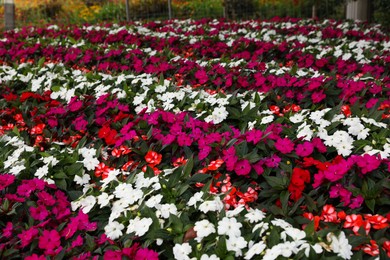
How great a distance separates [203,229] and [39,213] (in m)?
0.72

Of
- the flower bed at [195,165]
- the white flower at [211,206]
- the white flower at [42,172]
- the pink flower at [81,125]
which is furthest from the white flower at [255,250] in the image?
the pink flower at [81,125]

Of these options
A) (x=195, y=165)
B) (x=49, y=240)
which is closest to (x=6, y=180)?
(x=49, y=240)

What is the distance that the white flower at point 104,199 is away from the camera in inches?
79.3

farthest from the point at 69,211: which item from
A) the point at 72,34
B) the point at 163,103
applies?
the point at 72,34

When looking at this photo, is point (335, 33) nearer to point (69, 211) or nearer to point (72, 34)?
point (72, 34)

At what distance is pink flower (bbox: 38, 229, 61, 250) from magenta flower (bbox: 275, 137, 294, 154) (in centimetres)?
101

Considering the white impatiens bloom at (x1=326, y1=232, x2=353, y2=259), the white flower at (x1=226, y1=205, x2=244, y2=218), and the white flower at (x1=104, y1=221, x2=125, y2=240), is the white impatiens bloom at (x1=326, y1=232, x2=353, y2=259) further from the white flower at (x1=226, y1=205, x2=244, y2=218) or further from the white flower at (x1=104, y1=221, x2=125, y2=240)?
the white flower at (x1=104, y1=221, x2=125, y2=240)

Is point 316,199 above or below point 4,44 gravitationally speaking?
below

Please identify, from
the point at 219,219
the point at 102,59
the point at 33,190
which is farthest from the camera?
the point at 102,59

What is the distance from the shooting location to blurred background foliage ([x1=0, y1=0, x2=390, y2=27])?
38.9 ft

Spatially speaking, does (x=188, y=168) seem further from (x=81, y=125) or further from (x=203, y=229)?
(x=81, y=125)

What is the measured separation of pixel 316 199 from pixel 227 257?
547 mm

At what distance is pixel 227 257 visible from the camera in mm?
1598

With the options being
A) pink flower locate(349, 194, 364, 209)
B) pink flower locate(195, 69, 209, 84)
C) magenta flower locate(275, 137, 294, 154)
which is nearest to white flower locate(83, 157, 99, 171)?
magenta flower locate(275, 137, 294, 154)
